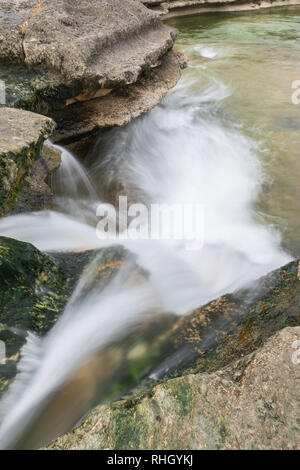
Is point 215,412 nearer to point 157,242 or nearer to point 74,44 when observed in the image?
point 157,242

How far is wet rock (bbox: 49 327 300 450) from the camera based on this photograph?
1.29 meters

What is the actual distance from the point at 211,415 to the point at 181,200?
10.5ft

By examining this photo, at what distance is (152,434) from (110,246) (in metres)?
1.92

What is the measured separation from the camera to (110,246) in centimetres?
307

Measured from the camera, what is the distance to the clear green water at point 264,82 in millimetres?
4199

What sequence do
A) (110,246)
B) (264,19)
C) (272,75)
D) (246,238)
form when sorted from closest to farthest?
(110,246) → (246,238) → (272,75) → (264,19)

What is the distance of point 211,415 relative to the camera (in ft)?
4.45

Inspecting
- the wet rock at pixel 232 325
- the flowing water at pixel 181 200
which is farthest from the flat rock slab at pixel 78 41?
the wet rock at pixel 232 325

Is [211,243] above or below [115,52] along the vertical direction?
below

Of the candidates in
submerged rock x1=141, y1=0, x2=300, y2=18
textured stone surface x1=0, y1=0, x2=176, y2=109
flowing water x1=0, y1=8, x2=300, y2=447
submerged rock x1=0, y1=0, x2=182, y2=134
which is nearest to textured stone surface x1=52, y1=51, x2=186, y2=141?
submerged rock x1=0, y1=0, x2=182, y2=134

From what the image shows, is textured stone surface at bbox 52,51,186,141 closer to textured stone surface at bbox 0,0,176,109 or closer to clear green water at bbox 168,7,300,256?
textured stone surface at bbox 0,0,176,109
